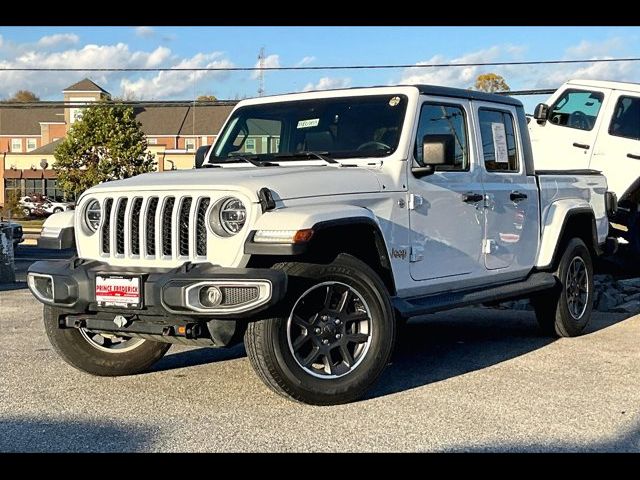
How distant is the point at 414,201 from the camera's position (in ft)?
20.5

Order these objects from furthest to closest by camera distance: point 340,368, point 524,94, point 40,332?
point 524,94, point 40,332, point 340,368

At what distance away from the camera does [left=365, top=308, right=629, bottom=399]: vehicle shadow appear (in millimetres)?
6543

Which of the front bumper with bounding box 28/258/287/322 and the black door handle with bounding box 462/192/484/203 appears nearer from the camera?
the front bumper with bounding box 28/258/287/322

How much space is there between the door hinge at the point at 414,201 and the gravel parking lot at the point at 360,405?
1246 mm

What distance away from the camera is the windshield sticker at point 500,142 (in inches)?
296

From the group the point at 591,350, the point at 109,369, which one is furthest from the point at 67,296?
the point at 591,350

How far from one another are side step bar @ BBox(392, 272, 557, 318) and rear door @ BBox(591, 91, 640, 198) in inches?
134

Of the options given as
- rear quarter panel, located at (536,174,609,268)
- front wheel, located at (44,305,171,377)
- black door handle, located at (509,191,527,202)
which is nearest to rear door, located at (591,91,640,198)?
rear quarter panel, located at (536,174,609,268)

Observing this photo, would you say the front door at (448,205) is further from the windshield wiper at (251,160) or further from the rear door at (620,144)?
the rear door at (620,144)

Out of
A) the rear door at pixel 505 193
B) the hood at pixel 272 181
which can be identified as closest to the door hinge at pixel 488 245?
the rear door at pixel 505 193

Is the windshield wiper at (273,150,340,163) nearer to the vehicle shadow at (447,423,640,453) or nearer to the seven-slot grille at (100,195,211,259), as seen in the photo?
the seven-slot grille at (100,195,211,259)

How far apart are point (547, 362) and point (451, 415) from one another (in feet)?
6.77

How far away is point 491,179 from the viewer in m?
7.28
